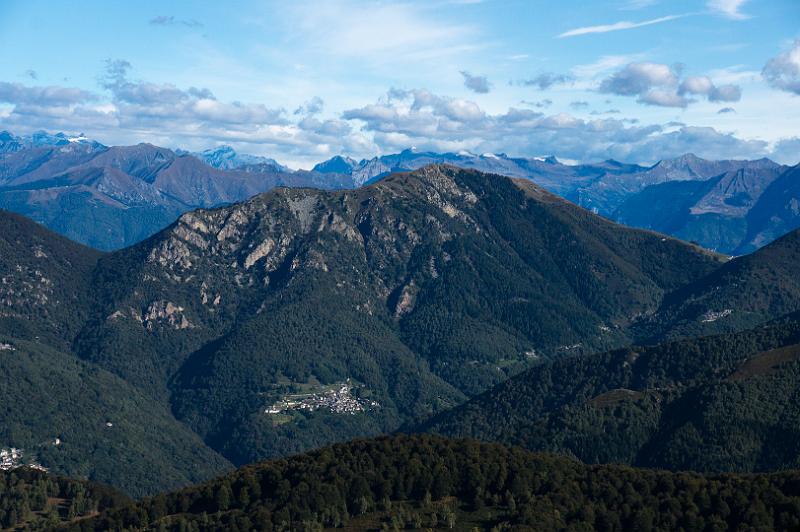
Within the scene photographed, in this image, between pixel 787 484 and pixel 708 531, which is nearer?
pixel 708 531

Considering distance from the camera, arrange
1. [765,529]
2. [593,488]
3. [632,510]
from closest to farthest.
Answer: [765,529]
[632,510]
[593,488]

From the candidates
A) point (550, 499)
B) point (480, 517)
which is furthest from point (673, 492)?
point (480, 517)

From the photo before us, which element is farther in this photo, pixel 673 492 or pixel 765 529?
pixel 673 492

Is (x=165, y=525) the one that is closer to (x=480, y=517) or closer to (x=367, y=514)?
(x=367, y=514)

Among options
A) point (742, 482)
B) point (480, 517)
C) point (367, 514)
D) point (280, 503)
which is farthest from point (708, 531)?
point (280, 503)

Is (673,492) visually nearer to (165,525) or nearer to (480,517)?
(480,517)

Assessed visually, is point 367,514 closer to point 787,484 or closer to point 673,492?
point 673,492

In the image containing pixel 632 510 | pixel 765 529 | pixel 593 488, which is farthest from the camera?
pixel 593 488
